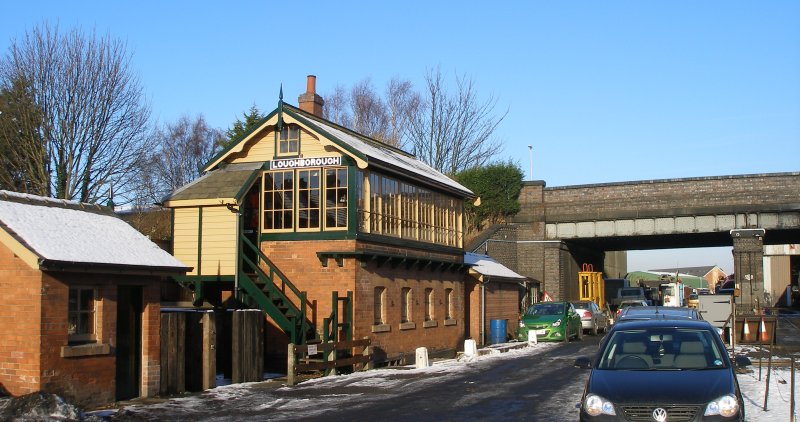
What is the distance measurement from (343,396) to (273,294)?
608 cm

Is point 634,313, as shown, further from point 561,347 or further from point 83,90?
point 83,90

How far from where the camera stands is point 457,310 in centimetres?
3073

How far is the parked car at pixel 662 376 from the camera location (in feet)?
31.3

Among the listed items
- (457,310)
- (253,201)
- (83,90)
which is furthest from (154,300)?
(83,90)

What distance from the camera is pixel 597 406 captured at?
981 centimetres

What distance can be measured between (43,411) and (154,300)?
15.3ft

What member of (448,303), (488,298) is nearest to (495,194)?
(488,298)

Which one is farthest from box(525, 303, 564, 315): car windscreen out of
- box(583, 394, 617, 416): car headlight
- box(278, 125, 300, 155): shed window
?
box(583, 394, 617, 416): car headlight

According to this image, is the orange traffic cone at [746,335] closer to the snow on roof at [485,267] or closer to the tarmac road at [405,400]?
A: the snow on roof at [485,267]

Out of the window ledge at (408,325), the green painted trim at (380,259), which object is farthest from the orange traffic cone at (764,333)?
the window ledge at (408,325)

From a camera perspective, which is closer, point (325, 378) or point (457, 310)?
point (325, 378)

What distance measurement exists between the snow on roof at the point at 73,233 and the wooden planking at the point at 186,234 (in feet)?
17.9

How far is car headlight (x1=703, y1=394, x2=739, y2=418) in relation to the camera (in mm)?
9508

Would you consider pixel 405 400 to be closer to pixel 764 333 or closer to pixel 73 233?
pixel 73 233
